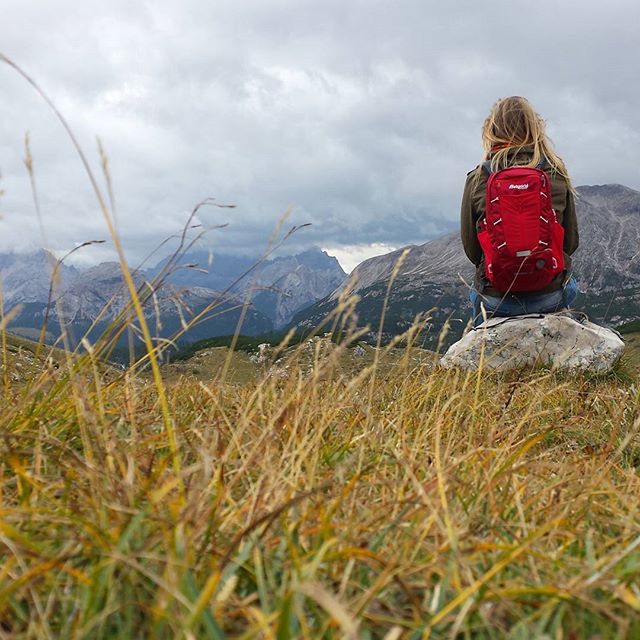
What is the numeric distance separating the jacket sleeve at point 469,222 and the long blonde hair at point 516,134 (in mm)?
552

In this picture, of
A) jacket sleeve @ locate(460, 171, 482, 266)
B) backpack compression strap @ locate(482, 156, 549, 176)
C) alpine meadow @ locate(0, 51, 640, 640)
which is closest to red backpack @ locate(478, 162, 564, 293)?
backpack compression strap @ locate(482, 156, 549, 176)

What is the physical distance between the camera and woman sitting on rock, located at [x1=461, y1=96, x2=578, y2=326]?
8.43m

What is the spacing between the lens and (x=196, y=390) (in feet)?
18.4

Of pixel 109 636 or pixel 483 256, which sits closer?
pixel 109 636

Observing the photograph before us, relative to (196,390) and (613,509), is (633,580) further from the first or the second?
(196,390)

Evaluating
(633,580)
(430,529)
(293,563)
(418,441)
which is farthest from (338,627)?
(418,441)

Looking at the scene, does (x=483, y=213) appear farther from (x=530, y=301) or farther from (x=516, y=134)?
(x=530, y=301)

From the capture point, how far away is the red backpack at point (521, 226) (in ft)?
27.5

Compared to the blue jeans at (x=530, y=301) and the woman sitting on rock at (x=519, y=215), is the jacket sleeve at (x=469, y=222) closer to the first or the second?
the woman sitting on rock at (x=519, y=215)

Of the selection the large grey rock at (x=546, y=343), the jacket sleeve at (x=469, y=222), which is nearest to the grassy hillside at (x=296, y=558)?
the large grey rock at (x=546, y=343)

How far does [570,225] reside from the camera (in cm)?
916

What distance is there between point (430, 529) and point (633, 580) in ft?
2.52

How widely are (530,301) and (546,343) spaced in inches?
Answer: 30.5

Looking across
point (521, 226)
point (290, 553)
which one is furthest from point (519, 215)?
point (290, 553)
